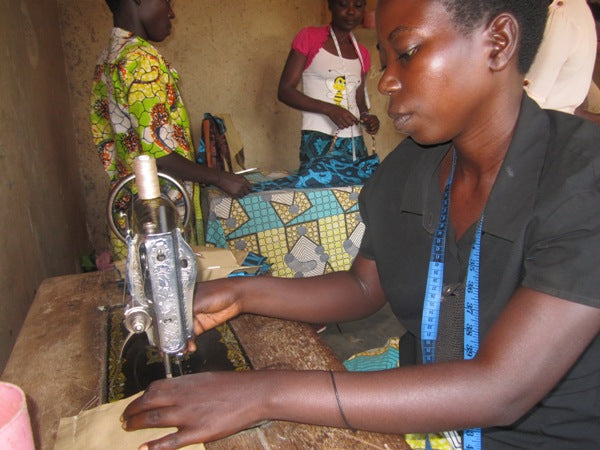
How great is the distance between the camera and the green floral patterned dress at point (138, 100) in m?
1.92

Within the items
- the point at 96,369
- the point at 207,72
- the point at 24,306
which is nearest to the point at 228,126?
the point at 207,72

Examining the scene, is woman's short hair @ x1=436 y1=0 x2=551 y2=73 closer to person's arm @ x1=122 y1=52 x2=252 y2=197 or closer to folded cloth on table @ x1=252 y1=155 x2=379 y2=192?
person's arm @ x1=122 y1=52 x2=252 y2=197

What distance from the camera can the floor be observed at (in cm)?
303

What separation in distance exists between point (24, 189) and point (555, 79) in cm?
266

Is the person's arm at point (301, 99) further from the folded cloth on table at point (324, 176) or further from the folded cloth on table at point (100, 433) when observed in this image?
the folded cloth on table at point (100, 433)

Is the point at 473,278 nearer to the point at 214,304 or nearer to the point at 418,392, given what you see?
the point at 418,392

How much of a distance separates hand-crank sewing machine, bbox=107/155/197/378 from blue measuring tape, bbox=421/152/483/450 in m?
0.54

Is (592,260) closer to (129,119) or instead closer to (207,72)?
(129,119)

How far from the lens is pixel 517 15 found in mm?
942

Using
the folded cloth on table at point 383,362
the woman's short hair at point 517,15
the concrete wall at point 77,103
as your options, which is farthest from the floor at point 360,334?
the woman's short hair at point 517,15

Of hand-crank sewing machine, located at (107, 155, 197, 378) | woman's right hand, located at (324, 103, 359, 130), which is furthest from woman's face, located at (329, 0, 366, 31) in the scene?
hand-crank sewing machine, located at (107, 155, 197, 378)

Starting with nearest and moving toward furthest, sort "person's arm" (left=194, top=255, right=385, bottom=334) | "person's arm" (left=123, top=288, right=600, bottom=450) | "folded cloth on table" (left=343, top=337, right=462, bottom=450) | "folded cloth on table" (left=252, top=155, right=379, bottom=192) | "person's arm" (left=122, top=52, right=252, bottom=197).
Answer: "person's arm" (left=123, top=288, right=600, bottom=450) < "folded cloth on table" (left=343, top=337, right=462, bottom=450) < "person's arm" (left=194, top=255, right=385, bottom=334) < "person's arm" (left=122, top=52, right=252, bottom=197) < "folded cloth on table" (left=252, top=155, right=379, bottom=192)

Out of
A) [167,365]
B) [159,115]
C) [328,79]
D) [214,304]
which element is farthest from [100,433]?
[328,79]

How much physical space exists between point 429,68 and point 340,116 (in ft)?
7.30
